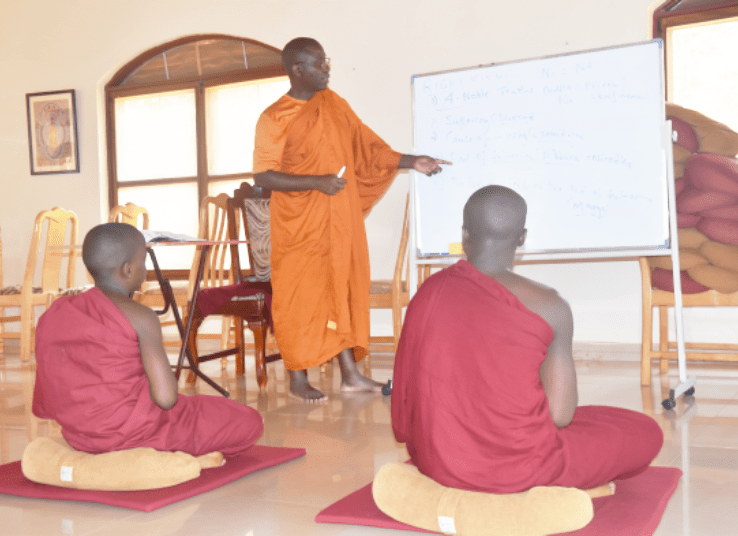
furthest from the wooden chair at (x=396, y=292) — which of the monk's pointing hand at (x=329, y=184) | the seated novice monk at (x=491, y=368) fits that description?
the seated novice monk at (x=491, y=368)

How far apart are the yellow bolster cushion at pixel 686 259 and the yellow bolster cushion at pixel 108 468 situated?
2.34 meters

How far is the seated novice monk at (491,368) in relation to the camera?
150cm

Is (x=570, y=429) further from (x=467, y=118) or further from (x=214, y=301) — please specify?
(x=214, y=301)

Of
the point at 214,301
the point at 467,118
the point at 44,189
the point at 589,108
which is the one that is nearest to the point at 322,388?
the point at 214,301

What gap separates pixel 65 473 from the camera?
6.53ft

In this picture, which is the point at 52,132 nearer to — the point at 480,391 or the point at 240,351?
the point at 240,351

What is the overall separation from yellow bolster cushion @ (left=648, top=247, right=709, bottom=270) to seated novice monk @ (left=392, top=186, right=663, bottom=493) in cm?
203

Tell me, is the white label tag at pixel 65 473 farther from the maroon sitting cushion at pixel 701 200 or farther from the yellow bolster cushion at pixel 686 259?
the maroon sitting cushion at pixel 701 200

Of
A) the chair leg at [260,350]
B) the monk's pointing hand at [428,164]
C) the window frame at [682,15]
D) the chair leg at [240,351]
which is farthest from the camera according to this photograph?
the window frame at [682,15]

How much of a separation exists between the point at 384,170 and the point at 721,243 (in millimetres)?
1567

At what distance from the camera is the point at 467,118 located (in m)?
3.29

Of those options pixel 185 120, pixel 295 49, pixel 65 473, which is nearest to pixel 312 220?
pixel 295 49

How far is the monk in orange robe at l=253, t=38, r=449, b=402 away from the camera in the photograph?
338 cm

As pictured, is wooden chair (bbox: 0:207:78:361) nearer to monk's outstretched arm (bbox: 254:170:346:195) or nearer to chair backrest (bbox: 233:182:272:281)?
chair backrest (bbox: 233:182:272:281)
